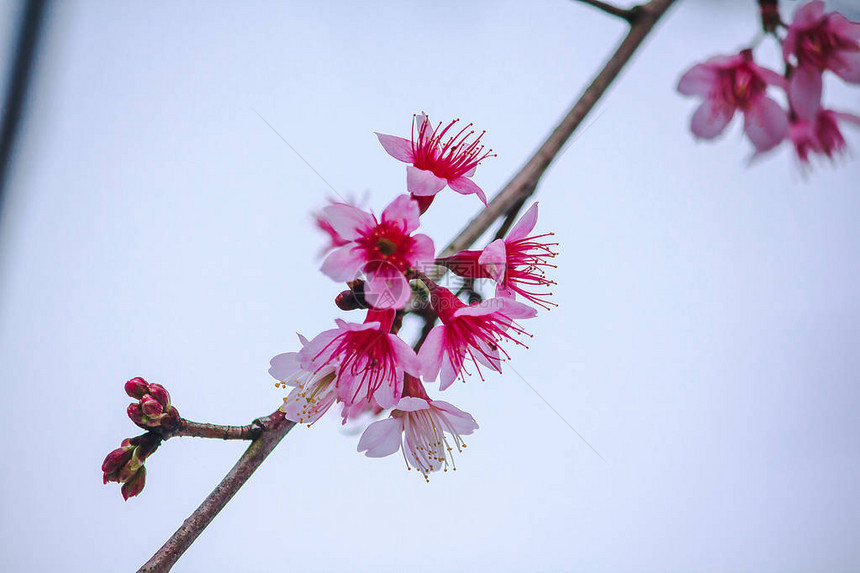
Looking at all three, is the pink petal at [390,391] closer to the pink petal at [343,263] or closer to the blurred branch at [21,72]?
the pink petal at [343,263]

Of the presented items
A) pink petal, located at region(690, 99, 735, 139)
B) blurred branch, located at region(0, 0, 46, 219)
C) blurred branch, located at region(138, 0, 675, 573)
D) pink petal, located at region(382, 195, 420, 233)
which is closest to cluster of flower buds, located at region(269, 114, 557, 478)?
pink petal, located at region(382, 195, 420, 233)

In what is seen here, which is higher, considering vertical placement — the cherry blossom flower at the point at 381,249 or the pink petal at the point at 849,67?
the pink petal at the point at 849,67

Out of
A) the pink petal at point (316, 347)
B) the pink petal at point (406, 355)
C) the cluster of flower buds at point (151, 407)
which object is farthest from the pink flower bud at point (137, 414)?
the pink petal at point (406, 355)

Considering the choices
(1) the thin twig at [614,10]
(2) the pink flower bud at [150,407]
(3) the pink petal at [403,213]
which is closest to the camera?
(3) the pink petal at [403,213]

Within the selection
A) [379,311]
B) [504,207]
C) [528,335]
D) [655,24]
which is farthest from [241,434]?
[655,24]

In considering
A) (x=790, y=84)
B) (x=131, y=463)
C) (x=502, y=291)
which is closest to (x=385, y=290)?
(x=502, y=291)
